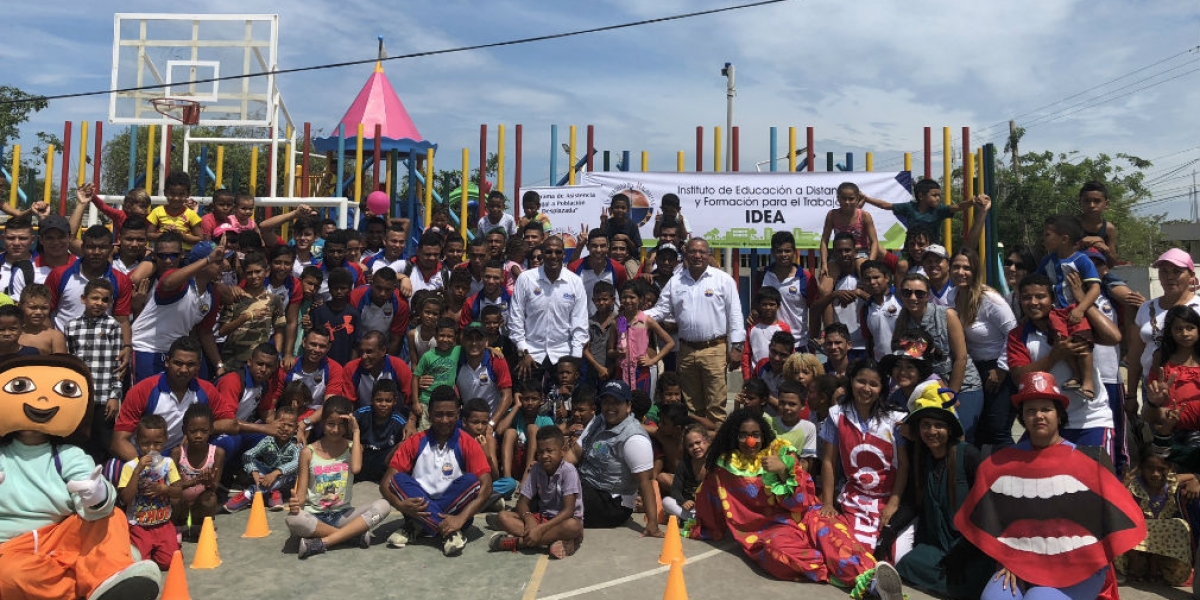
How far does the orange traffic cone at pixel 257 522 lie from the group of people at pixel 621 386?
0.26m

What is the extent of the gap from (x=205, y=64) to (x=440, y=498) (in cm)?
1128

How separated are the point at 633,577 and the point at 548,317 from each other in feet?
10.3

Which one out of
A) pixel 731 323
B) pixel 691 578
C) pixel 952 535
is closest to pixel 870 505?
pixel 952 535

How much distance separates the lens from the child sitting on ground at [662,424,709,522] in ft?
20.2

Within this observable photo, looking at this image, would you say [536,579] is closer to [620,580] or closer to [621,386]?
[620,580]

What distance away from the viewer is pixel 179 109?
13.8 meters

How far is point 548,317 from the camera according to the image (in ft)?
25.6

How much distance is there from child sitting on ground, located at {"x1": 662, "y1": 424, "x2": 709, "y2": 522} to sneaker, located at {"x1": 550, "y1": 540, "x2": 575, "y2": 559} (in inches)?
34.8

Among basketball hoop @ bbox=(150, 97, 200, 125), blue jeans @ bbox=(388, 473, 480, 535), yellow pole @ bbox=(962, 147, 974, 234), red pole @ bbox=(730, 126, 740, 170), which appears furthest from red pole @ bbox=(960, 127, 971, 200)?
basketball hoop @ bbox=(150, 97, 200, 125)

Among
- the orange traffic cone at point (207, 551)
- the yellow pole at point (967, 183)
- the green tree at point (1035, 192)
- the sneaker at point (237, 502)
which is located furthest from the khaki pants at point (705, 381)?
the green tree at point (1035, 192)

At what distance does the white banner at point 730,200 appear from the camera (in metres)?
11.5

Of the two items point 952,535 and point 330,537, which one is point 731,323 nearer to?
point 952,535

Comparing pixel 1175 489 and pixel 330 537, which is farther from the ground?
pixel 1175 489

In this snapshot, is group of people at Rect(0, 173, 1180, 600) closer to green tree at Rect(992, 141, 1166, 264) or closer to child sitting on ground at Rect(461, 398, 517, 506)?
child sitting on ground at Rect(461, 398, 517, 506)
